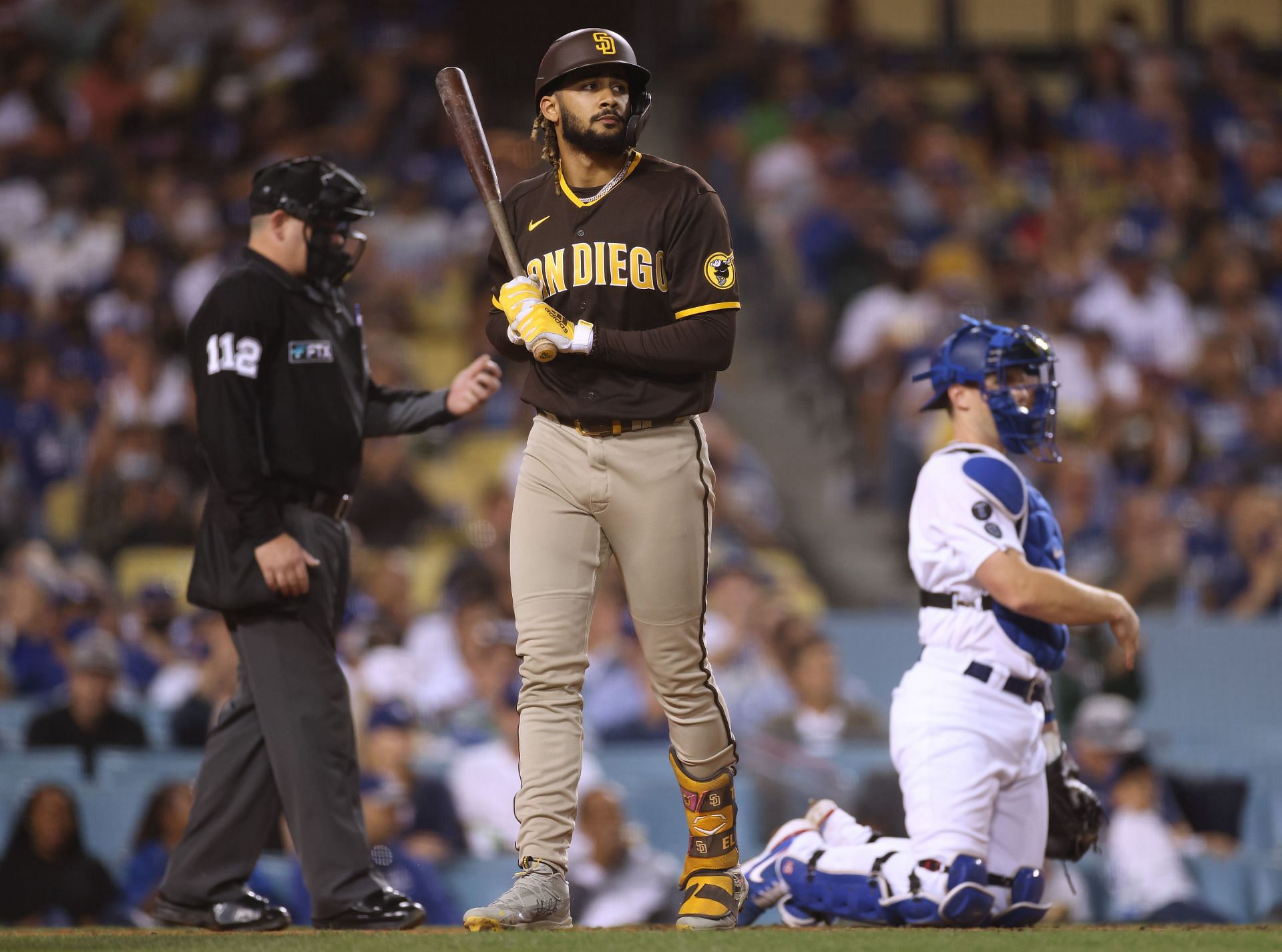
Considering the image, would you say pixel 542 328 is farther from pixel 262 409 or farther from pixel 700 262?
pixel 262 409

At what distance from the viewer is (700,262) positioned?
4.20 metres

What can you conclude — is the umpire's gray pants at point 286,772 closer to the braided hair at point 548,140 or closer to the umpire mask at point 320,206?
the umpire mask at point 320,206

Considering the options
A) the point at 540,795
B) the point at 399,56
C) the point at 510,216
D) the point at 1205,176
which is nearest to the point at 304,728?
the point at 540,795

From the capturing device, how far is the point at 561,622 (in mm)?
4156

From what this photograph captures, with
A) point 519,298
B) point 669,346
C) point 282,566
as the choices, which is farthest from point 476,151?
point 282,566

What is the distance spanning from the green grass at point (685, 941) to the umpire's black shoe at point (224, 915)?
27 centimetres

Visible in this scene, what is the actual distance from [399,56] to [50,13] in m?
2.69

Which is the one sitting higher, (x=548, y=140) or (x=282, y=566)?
(x=548, y=140)

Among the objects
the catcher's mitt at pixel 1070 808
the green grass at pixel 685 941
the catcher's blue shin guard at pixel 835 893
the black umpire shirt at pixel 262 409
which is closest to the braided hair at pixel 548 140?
the black umpire shirt at pixel 262 409

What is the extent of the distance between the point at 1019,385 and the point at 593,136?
1482 millimetres

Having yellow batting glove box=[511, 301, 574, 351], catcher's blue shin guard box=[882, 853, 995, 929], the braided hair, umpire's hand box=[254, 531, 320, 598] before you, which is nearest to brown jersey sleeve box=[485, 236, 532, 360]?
yellow batting glove box=[511, 301, 574, 351]

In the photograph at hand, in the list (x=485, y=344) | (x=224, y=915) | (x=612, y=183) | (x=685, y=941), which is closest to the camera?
(x=685, y=941)

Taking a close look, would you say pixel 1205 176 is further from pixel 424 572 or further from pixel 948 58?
pixel 424 572

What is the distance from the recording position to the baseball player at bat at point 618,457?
413 centimetres
